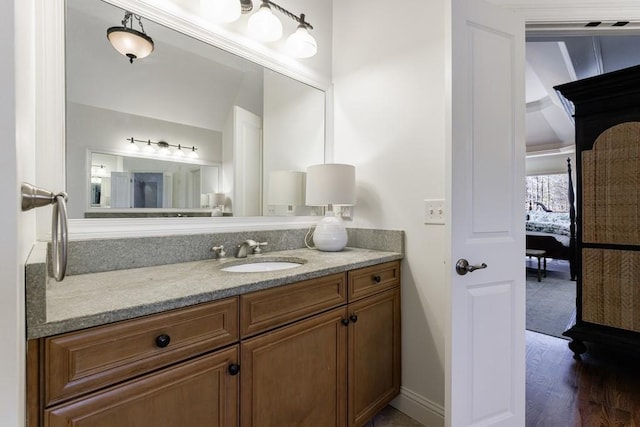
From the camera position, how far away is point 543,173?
7727mm

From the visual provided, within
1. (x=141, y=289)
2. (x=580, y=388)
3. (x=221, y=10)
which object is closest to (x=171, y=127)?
(x=221, y=10)

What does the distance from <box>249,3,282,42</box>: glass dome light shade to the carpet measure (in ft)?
10.8

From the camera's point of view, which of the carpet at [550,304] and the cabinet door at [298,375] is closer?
the cabinet door at [298,375]

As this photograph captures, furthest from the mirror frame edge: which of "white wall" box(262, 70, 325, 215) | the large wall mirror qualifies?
"white wall" box(262, 70, 325, 215)

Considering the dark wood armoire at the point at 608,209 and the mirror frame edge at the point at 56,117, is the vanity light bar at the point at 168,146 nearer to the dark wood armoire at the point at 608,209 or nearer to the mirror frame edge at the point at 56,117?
the mirror frame edge at the point at 56,117

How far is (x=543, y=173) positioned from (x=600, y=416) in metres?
7.68

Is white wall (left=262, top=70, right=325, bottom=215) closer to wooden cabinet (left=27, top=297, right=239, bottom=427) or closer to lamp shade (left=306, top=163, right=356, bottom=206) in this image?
lamp shade (left=306, top=163, right=356, bottom=206)

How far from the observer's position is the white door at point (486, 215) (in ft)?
4.32

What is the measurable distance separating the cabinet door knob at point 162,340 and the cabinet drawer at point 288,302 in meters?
0.24

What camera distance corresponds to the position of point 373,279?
159cm

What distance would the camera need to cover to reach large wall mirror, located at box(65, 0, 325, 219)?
47.9 inches

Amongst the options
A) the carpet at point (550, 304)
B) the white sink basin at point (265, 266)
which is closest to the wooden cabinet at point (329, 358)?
the white sink basin at point (265, 266)

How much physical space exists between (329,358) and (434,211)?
928mm

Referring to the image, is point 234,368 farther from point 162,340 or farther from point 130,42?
point 130,42
